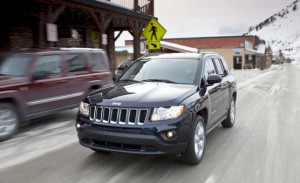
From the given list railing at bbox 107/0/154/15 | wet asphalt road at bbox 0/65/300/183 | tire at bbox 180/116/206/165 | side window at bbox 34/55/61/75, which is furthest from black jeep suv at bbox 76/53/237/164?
railing at bbox 107/0/154/15

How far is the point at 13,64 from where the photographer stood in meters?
7.83

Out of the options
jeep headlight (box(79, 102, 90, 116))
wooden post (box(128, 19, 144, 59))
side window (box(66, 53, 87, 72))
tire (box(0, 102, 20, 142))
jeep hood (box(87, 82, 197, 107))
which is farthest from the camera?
wooden post (box(128, 19, 144, 59))

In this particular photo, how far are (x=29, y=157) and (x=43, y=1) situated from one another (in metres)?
6.89

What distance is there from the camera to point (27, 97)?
7.51m

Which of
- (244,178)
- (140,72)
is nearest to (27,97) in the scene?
(140,72)

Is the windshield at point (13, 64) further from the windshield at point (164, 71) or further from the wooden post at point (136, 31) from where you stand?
the wooden post at point (136, 31)

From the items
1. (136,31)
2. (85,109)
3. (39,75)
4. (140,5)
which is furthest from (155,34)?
(85,109)

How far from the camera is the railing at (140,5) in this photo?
18469 millimetres

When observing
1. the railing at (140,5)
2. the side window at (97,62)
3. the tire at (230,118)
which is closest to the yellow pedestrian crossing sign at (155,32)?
the railing at (140,5)

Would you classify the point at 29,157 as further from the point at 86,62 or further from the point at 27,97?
the point at 86,62

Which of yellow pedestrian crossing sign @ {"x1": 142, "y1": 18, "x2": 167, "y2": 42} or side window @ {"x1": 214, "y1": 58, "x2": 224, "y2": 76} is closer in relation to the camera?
side window @ {"x1": 214, "y1": 58, "x2": 224, "y2": 76}

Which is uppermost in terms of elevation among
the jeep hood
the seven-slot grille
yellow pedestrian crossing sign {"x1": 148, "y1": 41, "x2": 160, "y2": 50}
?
yellow pedestrian crossing sign {"x1": 148, "y1": 41, "x2": 160, "y2": 50}

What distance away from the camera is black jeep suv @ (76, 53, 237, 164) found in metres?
4.78

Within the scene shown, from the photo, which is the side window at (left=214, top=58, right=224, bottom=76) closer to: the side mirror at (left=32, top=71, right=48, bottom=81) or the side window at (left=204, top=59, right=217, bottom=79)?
the side window at (left=204, top=59, right=217, bottom=79)
